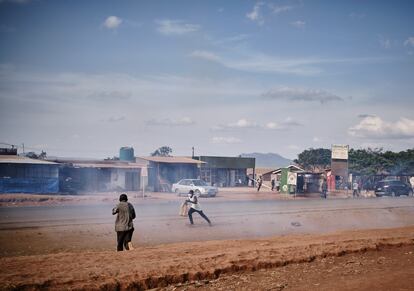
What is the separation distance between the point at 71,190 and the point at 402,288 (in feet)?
103

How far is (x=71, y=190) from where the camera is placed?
36312 millimetres

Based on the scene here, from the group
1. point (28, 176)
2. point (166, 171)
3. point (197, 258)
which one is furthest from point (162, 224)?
point (166, 171)

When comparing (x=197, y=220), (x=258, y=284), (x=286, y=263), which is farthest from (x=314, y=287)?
(x=197, y=220)

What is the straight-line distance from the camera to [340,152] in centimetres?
5331

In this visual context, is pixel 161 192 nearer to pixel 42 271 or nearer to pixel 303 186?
pixel 303 186

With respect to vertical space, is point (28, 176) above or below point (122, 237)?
above

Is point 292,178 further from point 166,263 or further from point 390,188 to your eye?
point 166,263

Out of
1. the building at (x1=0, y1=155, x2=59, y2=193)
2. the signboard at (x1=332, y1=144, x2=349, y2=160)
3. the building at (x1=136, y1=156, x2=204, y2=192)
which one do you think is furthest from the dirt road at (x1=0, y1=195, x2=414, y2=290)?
the signboard at (x1=332, y1=144, x2=349, y2=160)

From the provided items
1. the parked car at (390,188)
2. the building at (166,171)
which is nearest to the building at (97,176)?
the building at (166,171)

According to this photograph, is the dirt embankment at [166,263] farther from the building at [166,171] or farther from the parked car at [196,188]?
the building at [166,171]

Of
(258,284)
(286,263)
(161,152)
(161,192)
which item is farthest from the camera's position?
(161,152)

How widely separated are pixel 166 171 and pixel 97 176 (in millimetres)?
7341

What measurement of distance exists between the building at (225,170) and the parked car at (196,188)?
58.9 feet

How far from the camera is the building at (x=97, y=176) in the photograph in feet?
121
